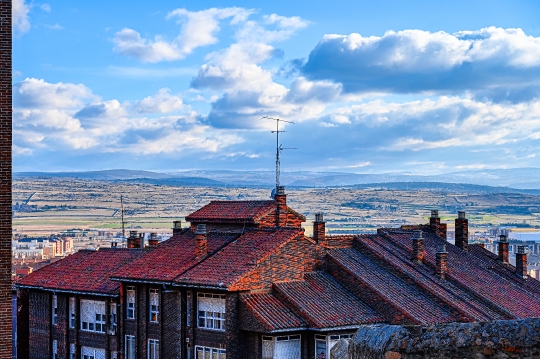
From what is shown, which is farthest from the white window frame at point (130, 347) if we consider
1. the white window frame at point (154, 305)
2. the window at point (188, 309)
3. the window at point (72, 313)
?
the window at point (72, 313)

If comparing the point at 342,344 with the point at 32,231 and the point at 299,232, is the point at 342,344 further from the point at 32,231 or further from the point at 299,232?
the point at 32,231

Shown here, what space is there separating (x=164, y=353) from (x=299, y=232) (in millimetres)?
8219

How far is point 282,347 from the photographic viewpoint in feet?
111

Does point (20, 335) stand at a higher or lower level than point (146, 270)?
lower

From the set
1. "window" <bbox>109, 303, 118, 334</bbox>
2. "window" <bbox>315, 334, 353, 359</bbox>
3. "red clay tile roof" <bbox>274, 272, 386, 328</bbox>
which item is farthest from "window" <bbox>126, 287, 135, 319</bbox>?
"window" <bbox>315, 334, 353, 359</bbox>

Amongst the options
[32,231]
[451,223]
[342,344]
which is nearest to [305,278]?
[342,344]

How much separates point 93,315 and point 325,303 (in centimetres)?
1431

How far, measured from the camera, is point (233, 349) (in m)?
34.9

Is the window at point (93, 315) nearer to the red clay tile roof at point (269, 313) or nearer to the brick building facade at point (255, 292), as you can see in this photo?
the brick building facade at point (255, 292)

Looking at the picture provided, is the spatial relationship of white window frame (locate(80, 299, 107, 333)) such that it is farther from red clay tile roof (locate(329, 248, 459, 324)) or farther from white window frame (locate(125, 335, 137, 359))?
red clay tile roof (locate(329, 248, 459, 324))

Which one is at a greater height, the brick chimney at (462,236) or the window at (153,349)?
the brick chimney at (462,236)

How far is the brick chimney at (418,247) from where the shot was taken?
1656 inches

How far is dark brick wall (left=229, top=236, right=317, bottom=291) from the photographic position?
3541 centimetres

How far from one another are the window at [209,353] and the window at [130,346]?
17.0ft
